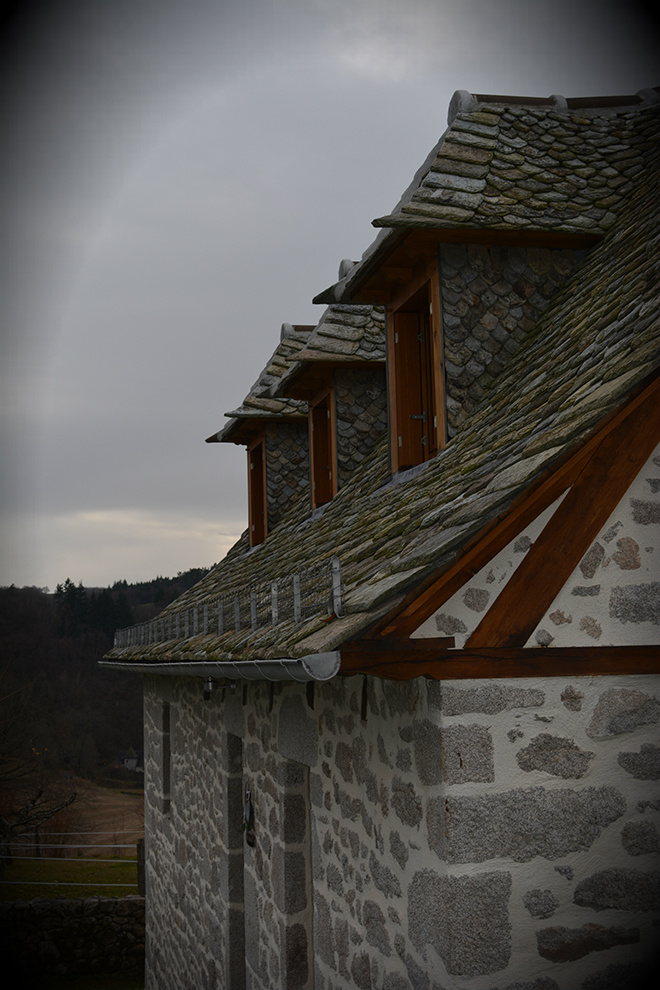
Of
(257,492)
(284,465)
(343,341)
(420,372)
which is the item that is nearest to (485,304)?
(420,372)

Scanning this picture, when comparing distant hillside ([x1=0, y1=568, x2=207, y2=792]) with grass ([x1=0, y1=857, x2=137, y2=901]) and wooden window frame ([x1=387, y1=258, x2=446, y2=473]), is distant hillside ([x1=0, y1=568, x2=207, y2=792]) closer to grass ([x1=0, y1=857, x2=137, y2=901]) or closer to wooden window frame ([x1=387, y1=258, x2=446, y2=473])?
grass ([x1=0, y1=857, x2=137, y2=901])

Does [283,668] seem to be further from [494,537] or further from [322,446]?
[322,446]

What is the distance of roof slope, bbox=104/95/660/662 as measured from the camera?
3.62m

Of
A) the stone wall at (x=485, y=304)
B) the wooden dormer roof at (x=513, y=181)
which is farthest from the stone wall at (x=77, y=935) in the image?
the stone wall at (x=485, y=304)

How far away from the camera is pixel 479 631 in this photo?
12.5 feet

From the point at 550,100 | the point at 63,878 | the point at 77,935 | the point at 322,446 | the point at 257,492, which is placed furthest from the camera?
the point at 63,878

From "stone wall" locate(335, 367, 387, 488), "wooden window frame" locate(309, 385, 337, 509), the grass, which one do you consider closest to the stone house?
"stone wall" locate(335, 367, 387, 488)

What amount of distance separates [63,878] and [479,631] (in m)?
21.5

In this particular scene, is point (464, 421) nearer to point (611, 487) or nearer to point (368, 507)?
point (368, 507)

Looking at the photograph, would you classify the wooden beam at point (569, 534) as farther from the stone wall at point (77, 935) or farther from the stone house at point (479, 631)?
the stone wall at point (77, 935)

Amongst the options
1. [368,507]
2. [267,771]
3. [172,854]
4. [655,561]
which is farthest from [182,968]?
[655,561]

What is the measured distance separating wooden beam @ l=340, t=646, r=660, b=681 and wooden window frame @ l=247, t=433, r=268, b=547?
7.14m

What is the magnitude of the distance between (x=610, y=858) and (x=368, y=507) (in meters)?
3.00

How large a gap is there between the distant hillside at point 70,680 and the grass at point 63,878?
8.13 feet
